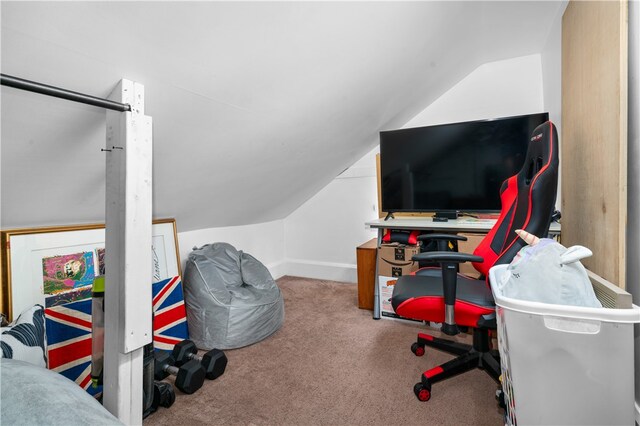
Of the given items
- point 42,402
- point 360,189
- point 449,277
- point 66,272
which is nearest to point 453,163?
point 360,189

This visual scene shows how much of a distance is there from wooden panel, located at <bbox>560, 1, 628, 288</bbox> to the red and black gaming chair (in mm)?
175

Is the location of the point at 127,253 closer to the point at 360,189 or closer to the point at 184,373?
the point at 184,373

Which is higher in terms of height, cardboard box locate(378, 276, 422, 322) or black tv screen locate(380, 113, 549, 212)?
black tv screen locate(380, 113, 549, 212)

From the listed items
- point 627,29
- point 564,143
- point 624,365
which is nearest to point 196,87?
point 627,29

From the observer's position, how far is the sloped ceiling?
0.95m

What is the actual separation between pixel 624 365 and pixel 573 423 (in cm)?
24

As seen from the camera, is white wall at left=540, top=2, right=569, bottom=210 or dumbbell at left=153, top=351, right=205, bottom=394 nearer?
dumbbell at left=153, top=351, right=205, bottom=394

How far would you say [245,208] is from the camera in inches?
107

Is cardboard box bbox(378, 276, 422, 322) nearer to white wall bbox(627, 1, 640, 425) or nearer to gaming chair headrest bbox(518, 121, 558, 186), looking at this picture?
gaming chair headrest bbox(518, 121, 558, 186)

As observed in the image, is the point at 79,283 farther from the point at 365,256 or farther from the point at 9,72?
the point at 365,256

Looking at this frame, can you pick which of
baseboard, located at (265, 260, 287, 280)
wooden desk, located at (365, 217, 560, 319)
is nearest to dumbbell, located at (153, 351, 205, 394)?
wooden desk, located at (365, 217, 560, 319)

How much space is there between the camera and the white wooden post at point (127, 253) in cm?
104

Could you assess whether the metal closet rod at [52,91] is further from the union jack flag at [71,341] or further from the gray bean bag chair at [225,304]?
the gray bean bag chair at [225,304]

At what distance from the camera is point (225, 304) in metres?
1.91
